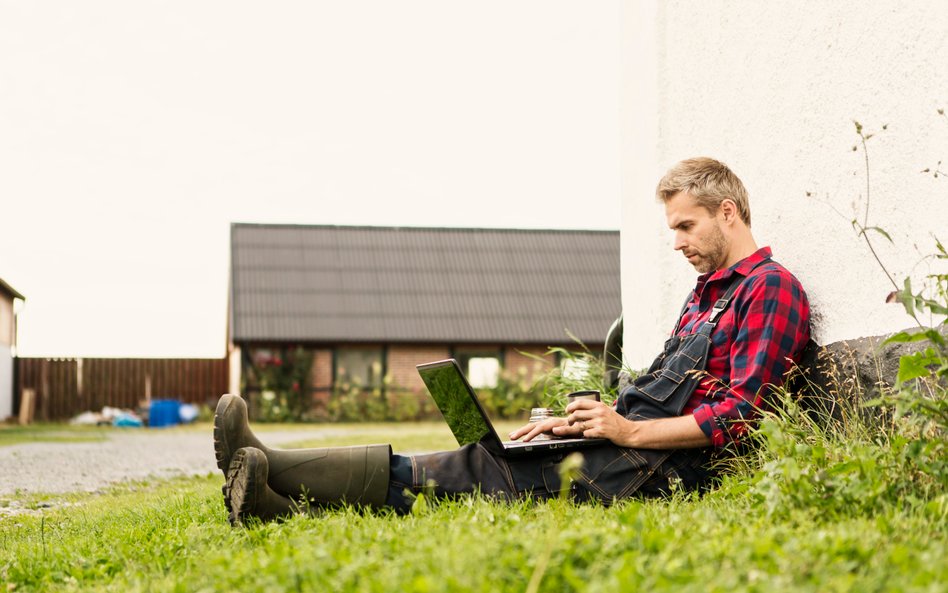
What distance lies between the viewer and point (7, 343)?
2470 cm

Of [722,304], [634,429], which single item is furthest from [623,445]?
[722,304]

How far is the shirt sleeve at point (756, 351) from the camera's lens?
352cm

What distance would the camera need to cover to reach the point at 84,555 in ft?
11.2

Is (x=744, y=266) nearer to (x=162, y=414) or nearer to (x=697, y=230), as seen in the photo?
(x=697, y=230)

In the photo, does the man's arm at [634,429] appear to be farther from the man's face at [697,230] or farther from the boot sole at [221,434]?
the boot sole at [221,434]

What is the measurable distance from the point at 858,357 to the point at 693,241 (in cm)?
75

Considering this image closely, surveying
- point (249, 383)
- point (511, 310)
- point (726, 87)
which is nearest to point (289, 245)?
point (249, 383)

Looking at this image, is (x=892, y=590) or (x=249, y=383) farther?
(x=249, y=383)

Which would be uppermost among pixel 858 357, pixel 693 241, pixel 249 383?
pixel 693 241

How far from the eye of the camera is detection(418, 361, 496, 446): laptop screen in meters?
3.47

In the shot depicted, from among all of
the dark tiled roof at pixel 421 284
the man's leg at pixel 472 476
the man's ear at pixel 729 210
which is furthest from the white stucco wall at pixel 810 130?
the dark tiled roof at pixel 421 284

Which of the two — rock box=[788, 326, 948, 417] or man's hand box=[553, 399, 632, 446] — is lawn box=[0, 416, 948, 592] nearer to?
man's hand box=[553, 399, 632, 446]

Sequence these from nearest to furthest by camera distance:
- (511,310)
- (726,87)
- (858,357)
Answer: (858,357) → (726,87) → (511,310)

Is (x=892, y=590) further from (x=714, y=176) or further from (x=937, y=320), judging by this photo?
(x=714, y=176)
